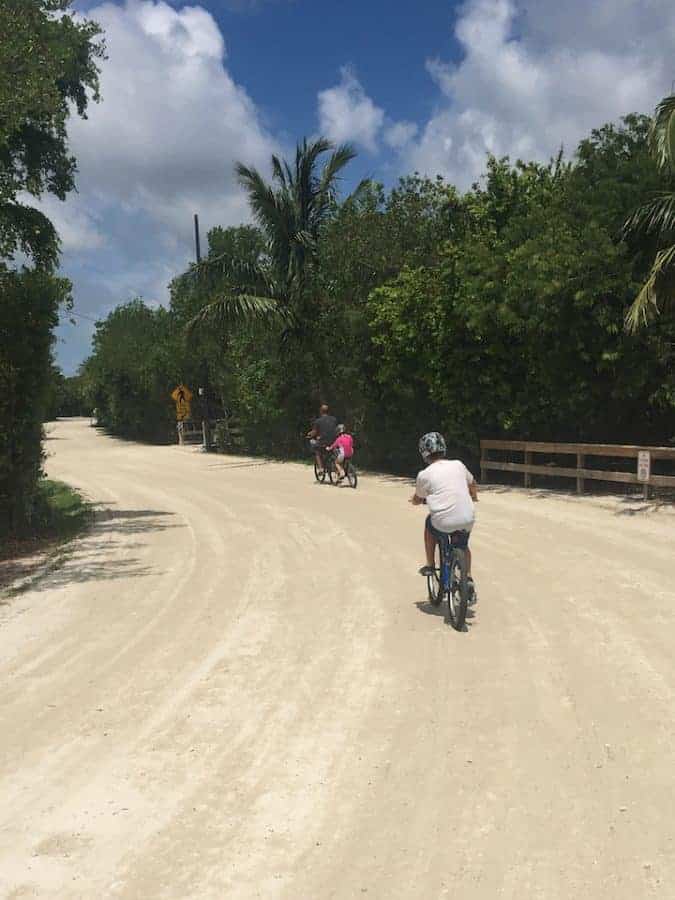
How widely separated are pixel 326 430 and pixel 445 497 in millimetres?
12513

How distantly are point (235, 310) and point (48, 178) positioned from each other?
36.3 feet

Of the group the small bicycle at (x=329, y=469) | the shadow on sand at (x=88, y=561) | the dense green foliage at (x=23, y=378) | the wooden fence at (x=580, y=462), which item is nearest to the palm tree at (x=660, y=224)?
the wooden fence at (x=580, y=462)

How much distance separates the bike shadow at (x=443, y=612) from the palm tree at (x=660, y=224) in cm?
719

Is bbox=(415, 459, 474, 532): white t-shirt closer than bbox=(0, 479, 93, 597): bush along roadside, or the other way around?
bbox=(415, 459, 474, 532): white t-shirt

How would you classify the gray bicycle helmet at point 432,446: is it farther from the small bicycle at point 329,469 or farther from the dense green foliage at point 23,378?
the small bicycle at point 329,469

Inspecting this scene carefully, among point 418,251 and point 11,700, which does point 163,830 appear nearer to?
point 11,700

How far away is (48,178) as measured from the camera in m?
15.6

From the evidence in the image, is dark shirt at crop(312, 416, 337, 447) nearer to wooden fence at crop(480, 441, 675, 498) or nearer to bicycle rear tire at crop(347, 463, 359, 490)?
bicycle rear tire at crop(347, 463, 359, 490)

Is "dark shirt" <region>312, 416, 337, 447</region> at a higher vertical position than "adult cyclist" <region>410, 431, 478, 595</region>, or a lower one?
higher

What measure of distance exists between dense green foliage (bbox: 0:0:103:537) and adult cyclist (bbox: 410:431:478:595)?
6.99 meters

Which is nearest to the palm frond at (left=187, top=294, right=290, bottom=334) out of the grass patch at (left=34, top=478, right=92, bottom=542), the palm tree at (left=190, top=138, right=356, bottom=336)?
the palm tree at (left=190, top=138, right=356, bottom=336)

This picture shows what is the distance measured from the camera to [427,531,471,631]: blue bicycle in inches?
272

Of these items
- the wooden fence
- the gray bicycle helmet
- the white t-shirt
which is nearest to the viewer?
the white t-shirt

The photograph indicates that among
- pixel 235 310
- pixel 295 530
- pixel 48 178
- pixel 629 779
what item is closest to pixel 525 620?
pixel 629 779
